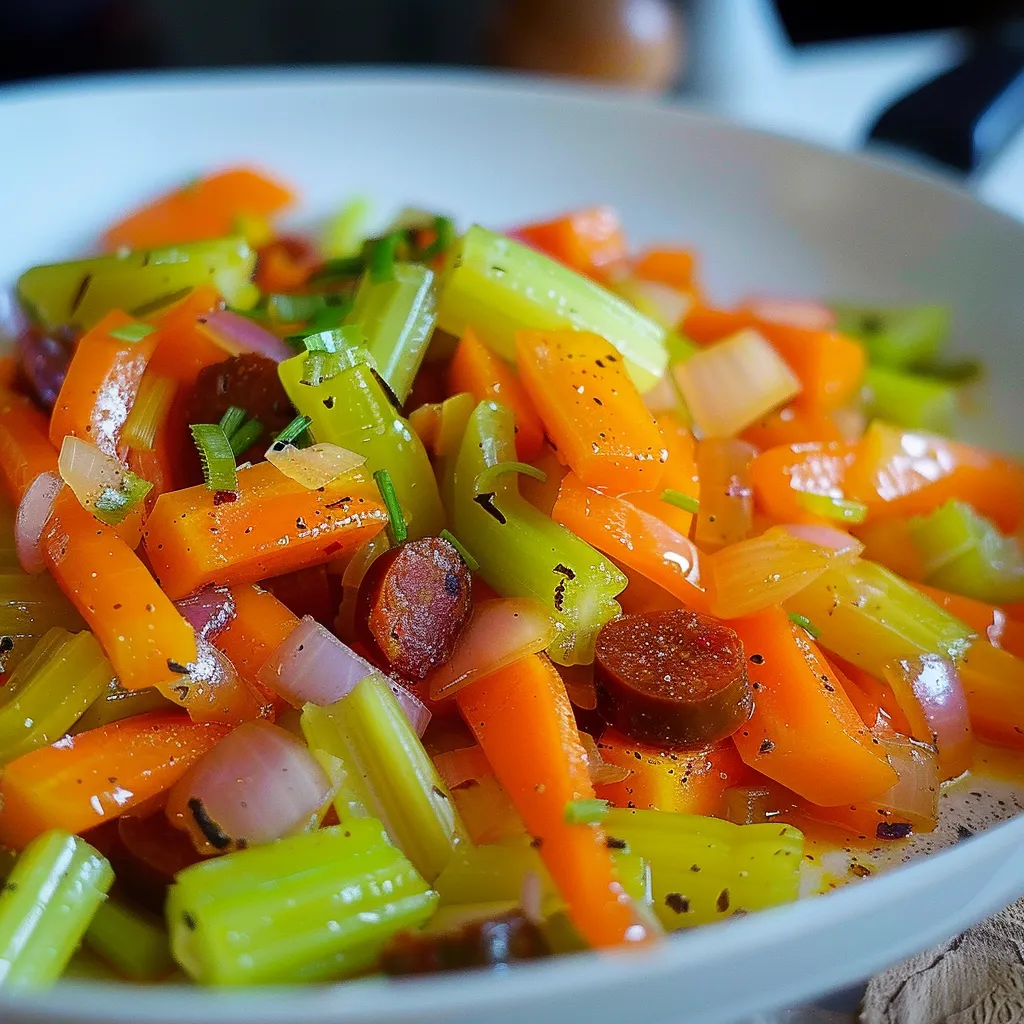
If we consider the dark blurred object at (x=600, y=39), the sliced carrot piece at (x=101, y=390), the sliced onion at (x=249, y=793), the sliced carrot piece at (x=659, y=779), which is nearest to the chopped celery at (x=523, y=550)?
the sliced carrot piece at (x=659, y=779)

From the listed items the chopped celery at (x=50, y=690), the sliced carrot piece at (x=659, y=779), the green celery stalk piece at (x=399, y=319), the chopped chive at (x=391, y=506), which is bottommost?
the sliced carrot piece at (x=659, y=779)

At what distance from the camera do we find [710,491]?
152 centimetres

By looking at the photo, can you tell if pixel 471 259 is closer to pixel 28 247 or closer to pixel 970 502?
pixel 970 502

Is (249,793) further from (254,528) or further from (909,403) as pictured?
(909,403)

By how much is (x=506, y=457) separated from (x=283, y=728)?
0.43m

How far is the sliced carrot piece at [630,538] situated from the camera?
133 centimetres

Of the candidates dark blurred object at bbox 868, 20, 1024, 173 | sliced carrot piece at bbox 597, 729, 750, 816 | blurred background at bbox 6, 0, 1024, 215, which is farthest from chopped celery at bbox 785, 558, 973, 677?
dark blurred object at bbox 868, 20, 1024, 173

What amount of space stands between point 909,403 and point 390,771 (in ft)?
3.98

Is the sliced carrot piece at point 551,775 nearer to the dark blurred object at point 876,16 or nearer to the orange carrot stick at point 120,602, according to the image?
the orange carrot stick at point 120,602

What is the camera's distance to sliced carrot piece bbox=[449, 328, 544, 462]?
1.42 meters

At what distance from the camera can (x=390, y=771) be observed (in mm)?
1115

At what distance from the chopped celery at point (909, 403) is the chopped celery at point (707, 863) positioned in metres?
0.98

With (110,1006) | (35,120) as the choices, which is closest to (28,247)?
(35,120)

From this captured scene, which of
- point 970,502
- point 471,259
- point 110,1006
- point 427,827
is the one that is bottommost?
point 970,502
